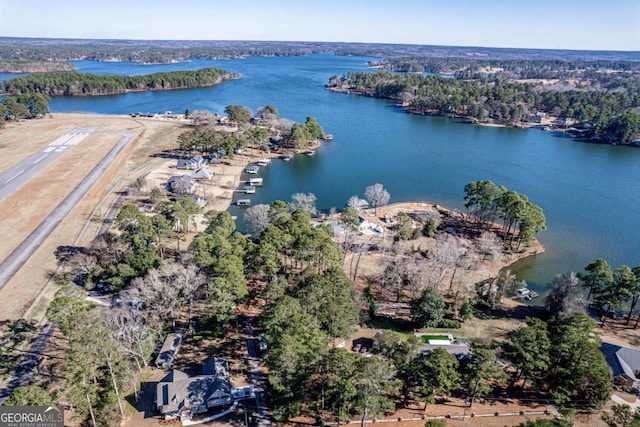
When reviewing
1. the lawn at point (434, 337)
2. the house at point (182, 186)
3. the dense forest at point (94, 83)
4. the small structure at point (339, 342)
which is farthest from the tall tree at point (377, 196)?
the dense forest at point (94, 83)

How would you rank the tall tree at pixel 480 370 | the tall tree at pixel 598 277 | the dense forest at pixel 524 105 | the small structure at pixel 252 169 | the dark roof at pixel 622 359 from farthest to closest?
the dense forest at pixel 524 105 < the small structure at pixel 252 169 < the tall tree at pixel 598 277 < the dark roof at pixel 622 359 < the tall tree at pixel 480 370

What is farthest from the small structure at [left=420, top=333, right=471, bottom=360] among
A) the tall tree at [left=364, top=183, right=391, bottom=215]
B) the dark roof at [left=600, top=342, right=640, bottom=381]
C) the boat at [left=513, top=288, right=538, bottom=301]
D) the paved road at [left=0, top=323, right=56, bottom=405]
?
the paved road at [left=0, top=323, right=56, bottom=405]

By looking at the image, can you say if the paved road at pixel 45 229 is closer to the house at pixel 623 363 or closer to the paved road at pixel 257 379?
the paved road at pixel 257 379

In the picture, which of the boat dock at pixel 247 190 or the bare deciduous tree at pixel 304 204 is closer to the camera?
the bare deciduous tree at pixel 304 204

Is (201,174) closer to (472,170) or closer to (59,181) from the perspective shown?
(59,181)

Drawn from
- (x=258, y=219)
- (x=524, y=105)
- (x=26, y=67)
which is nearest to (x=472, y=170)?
(x=258, y=219)

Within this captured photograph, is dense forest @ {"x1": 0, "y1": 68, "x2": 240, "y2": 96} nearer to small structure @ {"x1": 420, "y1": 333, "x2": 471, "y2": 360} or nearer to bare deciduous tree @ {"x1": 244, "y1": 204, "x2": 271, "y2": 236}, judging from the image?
bare deciduous tree @ {"x1": 244, "y1": 204, "x2": 271, "y2": 236}

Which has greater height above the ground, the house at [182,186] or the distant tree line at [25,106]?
the distant tree line at [25,106]

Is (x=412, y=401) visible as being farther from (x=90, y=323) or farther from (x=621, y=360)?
(x=90, y=323)
